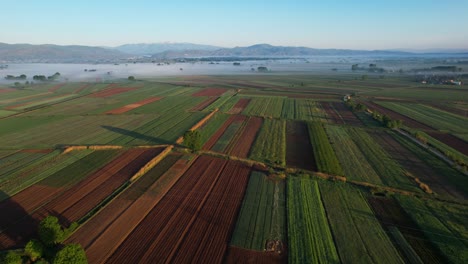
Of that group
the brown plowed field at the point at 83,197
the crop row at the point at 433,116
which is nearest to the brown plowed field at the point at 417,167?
the crop row at the point at 433,116

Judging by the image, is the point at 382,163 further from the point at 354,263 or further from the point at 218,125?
the point at 218,125

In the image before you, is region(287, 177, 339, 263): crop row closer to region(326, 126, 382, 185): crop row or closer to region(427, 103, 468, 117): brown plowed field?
→ region(326, 126, 382, 185): crop row

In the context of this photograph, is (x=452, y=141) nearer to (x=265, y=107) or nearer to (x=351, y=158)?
(x=351, y=158)

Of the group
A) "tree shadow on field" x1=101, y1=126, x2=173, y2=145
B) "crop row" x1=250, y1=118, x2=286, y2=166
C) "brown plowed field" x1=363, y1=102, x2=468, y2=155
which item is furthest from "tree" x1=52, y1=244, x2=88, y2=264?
"brown plowed field" x1=363, y1=102, x2=468, y2=155

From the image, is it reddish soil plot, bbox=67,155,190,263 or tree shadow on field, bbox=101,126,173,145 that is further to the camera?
tree shadow on field, bbox=101,126,173,145

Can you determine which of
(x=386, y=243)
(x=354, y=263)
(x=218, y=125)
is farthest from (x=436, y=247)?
(x=218, y=125)
